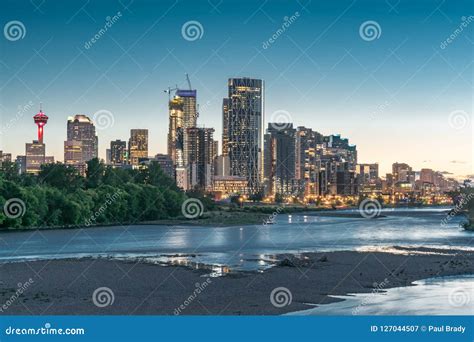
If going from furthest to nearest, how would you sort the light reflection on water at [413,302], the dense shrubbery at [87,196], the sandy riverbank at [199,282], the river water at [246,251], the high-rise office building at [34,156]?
the high-rise office building at [34,156], the dense shrubbery at [87,196], the river water at [246,251], the sandy riverbank at [199,282], the light reflection on water at [413,302]

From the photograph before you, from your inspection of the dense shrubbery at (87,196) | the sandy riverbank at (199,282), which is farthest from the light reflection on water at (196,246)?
the dense shrubbery at (87,196)

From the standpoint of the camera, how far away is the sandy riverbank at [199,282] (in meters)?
25.2

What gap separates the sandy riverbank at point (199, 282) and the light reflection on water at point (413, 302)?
0.97 metres

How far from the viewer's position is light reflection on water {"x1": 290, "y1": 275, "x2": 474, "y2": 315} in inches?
977

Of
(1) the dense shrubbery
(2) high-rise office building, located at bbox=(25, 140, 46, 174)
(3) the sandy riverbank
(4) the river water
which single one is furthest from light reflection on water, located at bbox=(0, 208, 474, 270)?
(2) high-rise office building, located at bbox=(25, 140, 46, 174)

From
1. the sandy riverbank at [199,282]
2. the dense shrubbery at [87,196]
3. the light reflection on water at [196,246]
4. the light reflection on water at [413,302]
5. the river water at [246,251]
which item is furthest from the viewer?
the dense shrubbery at [87,196]

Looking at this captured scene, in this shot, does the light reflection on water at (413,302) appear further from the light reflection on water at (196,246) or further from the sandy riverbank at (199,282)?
the light reflection on water at (196,246)

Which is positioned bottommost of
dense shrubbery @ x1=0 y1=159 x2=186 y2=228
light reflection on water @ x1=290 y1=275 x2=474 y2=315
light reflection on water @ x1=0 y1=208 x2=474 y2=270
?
light reflection on water @ x1=0 y1=208 x2=474 y2=270

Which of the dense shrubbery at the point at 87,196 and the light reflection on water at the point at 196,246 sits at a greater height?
the dense shrubbery at the point at 87,196

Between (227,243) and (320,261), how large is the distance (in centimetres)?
1939

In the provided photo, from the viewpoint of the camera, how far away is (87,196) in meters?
94.9

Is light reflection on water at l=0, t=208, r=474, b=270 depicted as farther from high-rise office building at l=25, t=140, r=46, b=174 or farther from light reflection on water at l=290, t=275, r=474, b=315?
high-rise office building at l=25, t=140, r=46, b=174

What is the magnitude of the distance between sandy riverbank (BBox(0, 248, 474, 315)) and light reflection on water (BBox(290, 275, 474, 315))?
3.18ft
